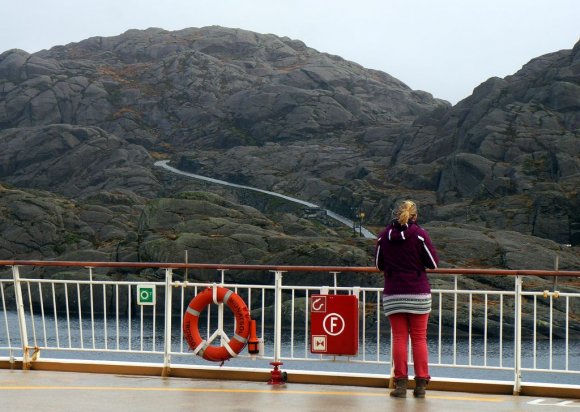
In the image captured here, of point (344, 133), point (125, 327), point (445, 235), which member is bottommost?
point (125, 327)

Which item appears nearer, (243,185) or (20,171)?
(243,185)

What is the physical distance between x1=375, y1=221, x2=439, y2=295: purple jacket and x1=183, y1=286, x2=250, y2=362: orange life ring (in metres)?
2.11

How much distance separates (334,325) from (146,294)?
2556 mm

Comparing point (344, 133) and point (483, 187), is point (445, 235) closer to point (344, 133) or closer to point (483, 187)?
point (483, 187)

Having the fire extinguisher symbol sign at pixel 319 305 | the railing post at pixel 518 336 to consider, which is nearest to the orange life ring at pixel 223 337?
the fire extinguisher symbol sign at pixel 319 305

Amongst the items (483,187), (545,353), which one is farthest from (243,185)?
(545,353)

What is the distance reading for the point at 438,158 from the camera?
141m

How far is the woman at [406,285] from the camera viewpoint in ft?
34.4

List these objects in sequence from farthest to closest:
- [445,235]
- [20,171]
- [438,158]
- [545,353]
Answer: [20,171] < [438,158] < [445,235] < [545,353]

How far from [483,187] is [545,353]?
167 ft

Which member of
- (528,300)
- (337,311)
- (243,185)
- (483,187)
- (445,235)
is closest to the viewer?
(337,311)

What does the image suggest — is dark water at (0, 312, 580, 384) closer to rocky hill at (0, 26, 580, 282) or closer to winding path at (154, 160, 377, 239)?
rocky hill at (0, 26, 580, 282)

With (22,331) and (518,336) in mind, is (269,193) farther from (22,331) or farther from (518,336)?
(518,336)

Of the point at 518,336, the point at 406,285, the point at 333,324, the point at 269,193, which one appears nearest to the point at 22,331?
the point at 333,324
